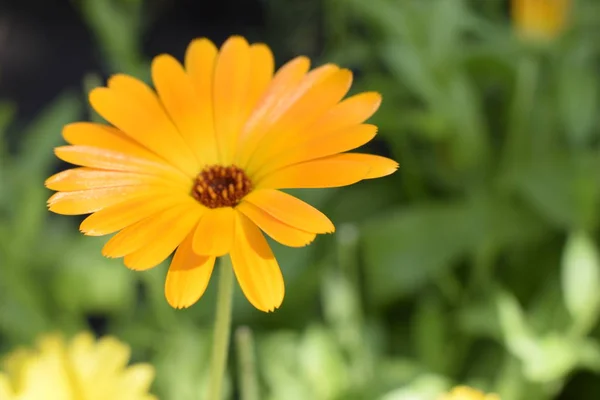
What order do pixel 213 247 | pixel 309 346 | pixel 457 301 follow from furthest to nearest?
pixel 457 301, pixel 309 346, pixel 213 247

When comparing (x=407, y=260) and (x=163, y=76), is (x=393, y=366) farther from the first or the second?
(x=163, y=76)

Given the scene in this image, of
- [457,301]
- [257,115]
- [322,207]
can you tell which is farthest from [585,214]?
[257,115]

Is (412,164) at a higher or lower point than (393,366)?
higher

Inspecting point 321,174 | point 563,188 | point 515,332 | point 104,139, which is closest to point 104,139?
point 104,139

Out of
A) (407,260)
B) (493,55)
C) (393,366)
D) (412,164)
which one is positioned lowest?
(393,366)

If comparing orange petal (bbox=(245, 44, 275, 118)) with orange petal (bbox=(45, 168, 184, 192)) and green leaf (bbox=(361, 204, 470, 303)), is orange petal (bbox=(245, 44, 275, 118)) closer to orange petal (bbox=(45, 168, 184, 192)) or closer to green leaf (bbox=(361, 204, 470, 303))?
orange petal (bbox=(45, 168, 184, 192))

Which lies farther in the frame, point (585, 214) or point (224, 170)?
point (585, 214)

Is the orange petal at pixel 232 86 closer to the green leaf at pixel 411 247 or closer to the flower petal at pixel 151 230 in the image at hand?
the flower petal at pixel 151 230
